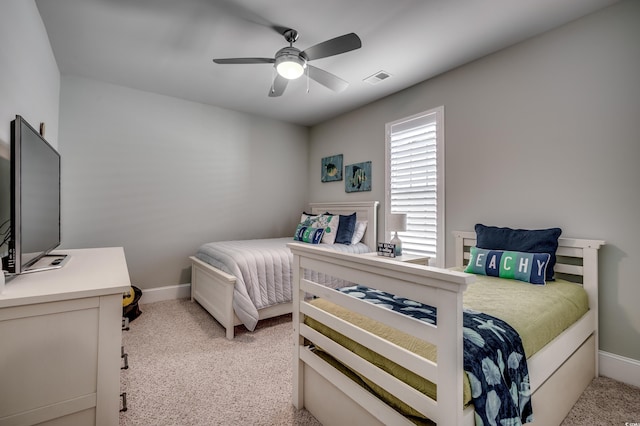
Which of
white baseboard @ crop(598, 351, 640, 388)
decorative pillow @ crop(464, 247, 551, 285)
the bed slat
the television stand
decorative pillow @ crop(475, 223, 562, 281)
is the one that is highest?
decorative pillow @ crop(475, 223, 562, 281)

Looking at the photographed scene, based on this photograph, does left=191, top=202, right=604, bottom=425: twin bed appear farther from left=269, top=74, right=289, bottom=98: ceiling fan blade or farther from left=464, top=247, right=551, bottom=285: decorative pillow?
left=269, top=74, right=289, bottom=98: ceiling fan blade

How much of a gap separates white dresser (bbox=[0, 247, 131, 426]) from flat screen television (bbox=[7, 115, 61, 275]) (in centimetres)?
16

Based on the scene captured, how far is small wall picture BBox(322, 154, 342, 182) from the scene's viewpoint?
14.0 feet

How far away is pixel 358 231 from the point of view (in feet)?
12.1

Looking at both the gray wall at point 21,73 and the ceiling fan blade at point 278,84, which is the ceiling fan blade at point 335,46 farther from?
the gray wall at point 21,73

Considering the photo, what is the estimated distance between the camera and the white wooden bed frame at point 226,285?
2551mm

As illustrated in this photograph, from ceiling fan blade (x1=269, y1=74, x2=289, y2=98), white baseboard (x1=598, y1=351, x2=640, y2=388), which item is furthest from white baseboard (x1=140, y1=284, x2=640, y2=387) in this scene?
ceiling fan blade (x1=269, y1=74, x2=289, y2=98)

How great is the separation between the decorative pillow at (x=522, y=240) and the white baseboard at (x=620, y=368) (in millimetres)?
646

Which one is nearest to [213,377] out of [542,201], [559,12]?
[542,201]

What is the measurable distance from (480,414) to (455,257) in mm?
2024

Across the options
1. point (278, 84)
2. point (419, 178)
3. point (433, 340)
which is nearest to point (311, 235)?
point (419, 178)

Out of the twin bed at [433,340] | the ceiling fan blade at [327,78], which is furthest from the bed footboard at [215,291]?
the ceiling fan blade at [327,78]

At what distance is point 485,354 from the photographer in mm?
1048

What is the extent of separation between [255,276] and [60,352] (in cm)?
164
